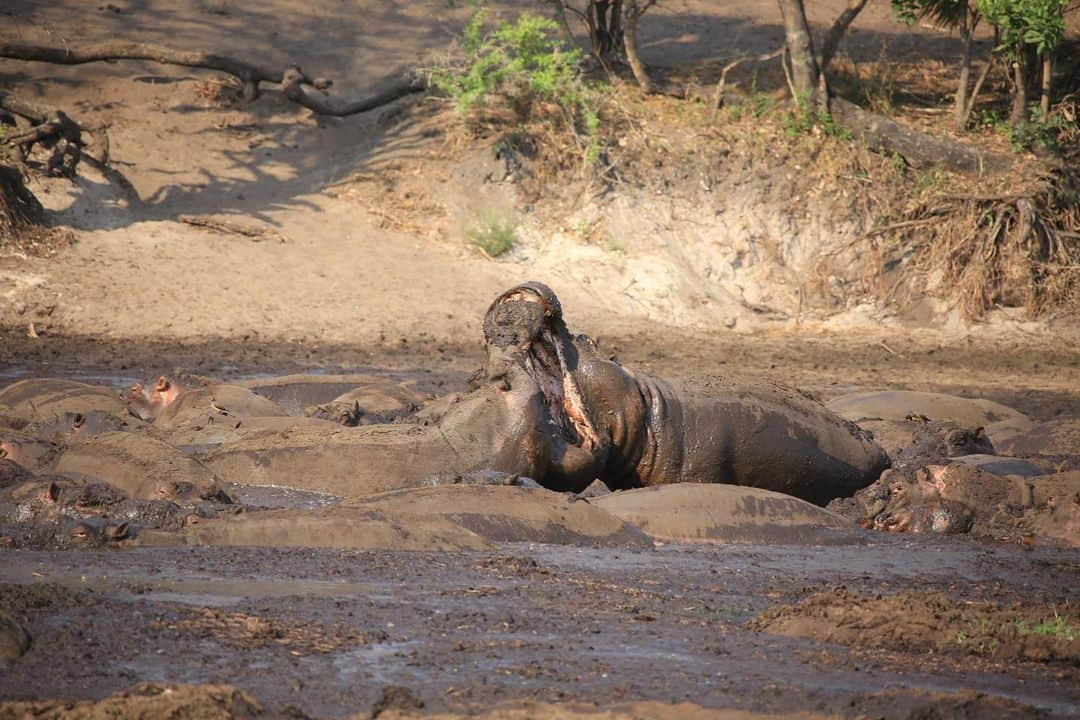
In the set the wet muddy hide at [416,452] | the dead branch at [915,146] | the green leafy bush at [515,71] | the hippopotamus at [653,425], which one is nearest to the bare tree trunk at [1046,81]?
the dead branch at [915,146]

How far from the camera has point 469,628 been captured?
574cm

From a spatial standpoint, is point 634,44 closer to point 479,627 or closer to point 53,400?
point 53,400

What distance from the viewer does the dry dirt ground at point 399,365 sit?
5102 millimetres

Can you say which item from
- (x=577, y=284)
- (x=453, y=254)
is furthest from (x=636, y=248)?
(x=453, y=254)

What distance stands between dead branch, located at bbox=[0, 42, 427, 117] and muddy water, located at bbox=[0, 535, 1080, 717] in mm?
13775

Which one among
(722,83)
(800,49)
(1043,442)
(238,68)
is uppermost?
(800,49)

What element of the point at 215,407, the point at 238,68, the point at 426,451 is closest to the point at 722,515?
the point at 426,451

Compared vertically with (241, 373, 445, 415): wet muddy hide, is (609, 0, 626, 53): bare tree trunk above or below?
above

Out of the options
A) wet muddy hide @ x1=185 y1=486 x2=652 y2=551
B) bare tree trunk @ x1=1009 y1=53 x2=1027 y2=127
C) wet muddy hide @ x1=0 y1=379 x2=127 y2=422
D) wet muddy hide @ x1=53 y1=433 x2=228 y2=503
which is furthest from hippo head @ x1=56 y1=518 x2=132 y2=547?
bare tree trunk @ x1=1009 y1=53 x2=1027 y2=127

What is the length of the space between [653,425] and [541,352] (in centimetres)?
87

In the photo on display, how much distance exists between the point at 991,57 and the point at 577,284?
24.6 ft

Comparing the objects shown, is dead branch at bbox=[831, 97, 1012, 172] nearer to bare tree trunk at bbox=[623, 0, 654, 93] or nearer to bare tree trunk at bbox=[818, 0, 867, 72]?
bare tree trunk at bbox=[818, 0, 867, 72]

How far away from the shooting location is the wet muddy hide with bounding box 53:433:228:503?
25.5ft

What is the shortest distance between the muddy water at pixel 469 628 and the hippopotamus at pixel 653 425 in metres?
1.25
